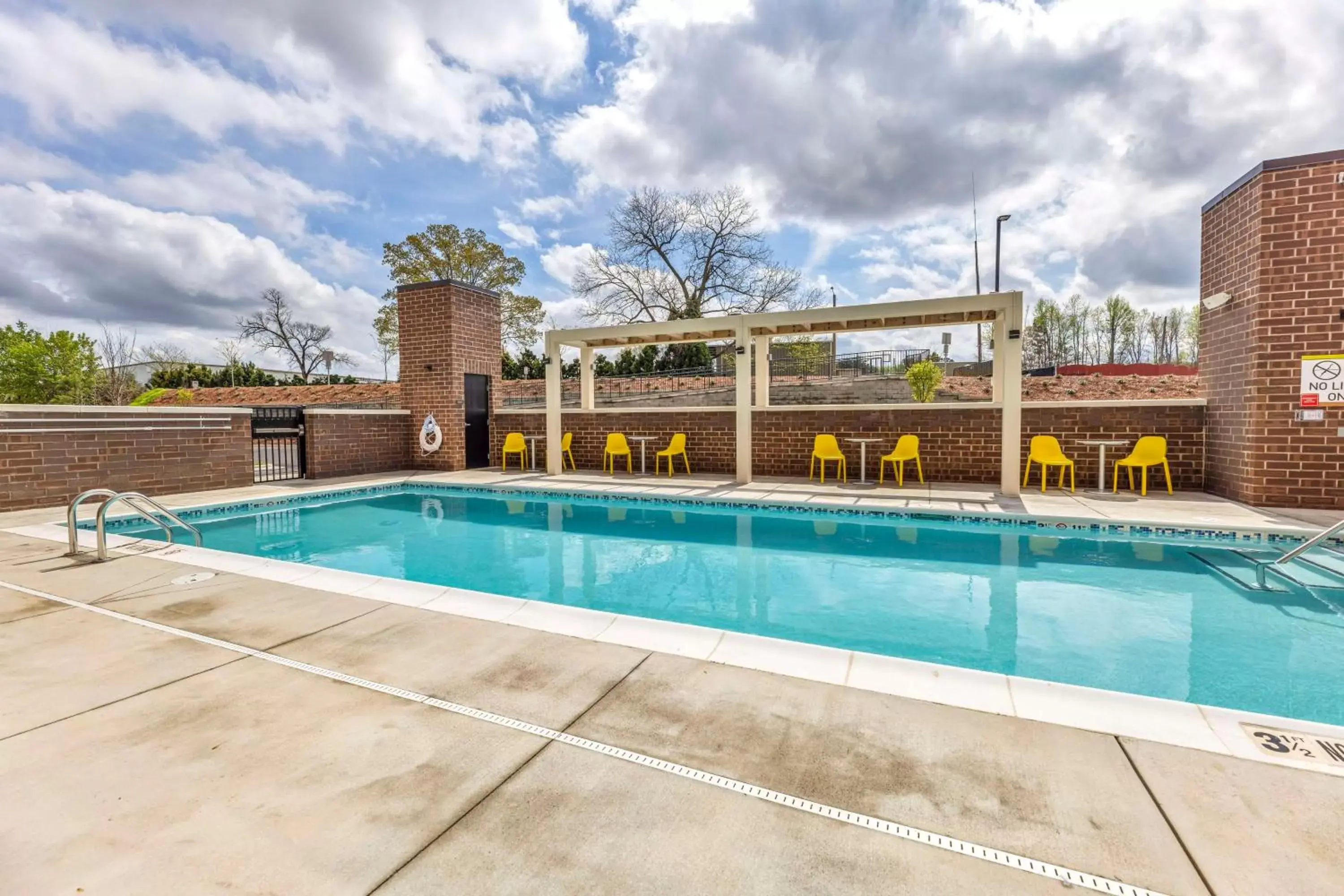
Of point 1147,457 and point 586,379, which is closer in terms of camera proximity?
point 1147,457

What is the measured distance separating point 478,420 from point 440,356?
1.61 meters

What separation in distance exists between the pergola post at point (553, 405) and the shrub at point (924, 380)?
39.2ft

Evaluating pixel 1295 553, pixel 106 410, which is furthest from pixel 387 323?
pixel 1295 553

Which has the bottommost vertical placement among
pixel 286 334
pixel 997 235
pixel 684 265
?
pixel 286 334

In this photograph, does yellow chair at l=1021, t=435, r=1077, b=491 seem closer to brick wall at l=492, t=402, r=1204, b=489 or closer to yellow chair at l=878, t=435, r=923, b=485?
brick wall at l=492, t=402, r=1204, b=489

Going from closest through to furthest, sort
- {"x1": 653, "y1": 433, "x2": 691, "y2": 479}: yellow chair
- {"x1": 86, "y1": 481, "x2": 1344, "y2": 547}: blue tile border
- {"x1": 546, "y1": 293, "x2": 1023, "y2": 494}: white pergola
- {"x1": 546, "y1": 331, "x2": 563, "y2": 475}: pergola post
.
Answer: {"x1": 86, "y1": 481, "x2": 1344, "y2": 547}: blue tile border
{"x1": 546, "y1": 293, "x2": 1023, "y2": 494}: white pergola
{"x1": 653, "y1": 433, "x2": 691, "y2": 479}: yellow chair
{"x1": 546, "y1": 331, "x2": 563, "y2": 475}: pergola post

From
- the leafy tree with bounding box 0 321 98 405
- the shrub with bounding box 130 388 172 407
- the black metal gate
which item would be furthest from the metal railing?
the leafy tree with bounding box 0 321 98 405

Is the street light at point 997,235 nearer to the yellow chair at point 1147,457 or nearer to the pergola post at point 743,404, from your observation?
the yellow chair at point 1147,457

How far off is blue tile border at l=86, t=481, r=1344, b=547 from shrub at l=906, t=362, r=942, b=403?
1178 cm

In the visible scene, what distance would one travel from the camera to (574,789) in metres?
1.80

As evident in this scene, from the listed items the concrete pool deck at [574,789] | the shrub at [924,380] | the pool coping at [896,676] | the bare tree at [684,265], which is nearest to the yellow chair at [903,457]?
the pool coping at [896,676]

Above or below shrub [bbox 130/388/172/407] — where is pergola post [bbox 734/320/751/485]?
below

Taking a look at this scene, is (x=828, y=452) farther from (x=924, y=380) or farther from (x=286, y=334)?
(x=286, y=334)

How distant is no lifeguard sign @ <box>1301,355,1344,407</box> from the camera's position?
670 cm
